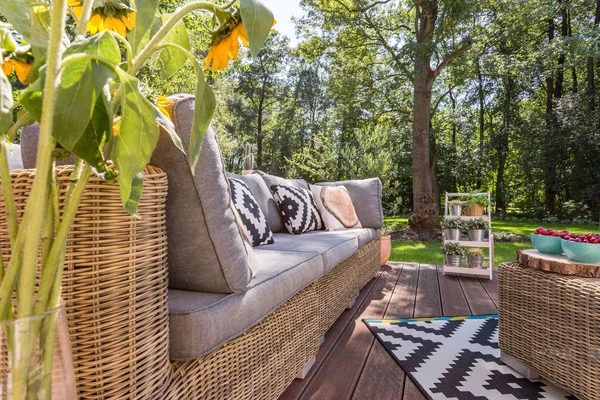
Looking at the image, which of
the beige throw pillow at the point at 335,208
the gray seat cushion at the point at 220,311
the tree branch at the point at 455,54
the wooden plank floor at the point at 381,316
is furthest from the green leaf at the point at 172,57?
the tree branch at the point at 455,54

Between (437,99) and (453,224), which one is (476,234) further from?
(437,99)

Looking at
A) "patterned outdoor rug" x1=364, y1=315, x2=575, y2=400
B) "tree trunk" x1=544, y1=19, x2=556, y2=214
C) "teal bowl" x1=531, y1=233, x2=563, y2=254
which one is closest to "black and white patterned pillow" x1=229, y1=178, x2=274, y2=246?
"patterned outdoor rug" x1=364, y1=315, x2=575, y2=400

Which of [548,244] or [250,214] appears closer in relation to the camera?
[548,244]

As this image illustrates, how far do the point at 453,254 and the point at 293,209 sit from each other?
A: 5.86ft

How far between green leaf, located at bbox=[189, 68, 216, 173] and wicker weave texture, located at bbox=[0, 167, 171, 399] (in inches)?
13.2

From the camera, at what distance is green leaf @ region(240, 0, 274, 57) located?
15.2 inches

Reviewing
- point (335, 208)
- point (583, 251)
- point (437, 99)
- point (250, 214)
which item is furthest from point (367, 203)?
point (437, 99)

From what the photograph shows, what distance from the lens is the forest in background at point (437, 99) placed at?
5840mm

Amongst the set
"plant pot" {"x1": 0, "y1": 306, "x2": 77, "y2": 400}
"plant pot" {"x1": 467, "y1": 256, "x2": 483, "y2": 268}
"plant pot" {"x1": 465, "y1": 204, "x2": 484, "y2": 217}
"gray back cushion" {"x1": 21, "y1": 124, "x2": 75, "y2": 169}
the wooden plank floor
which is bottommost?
the wooden plank floor

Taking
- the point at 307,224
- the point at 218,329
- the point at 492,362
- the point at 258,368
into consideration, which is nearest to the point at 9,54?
the point at 218,329

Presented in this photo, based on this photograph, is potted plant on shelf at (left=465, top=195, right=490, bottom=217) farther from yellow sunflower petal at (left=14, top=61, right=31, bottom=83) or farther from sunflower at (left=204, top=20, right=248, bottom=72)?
yellow sunflower petal at (left=14, top=61, right=31, bottom=83)

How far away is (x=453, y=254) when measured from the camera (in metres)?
3.52

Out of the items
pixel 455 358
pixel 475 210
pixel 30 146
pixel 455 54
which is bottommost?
pixel 455 358

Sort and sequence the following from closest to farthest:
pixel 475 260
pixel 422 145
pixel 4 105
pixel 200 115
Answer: pixel 4 105
pixel 200 115
pixel 475 260
pixel 422 145
